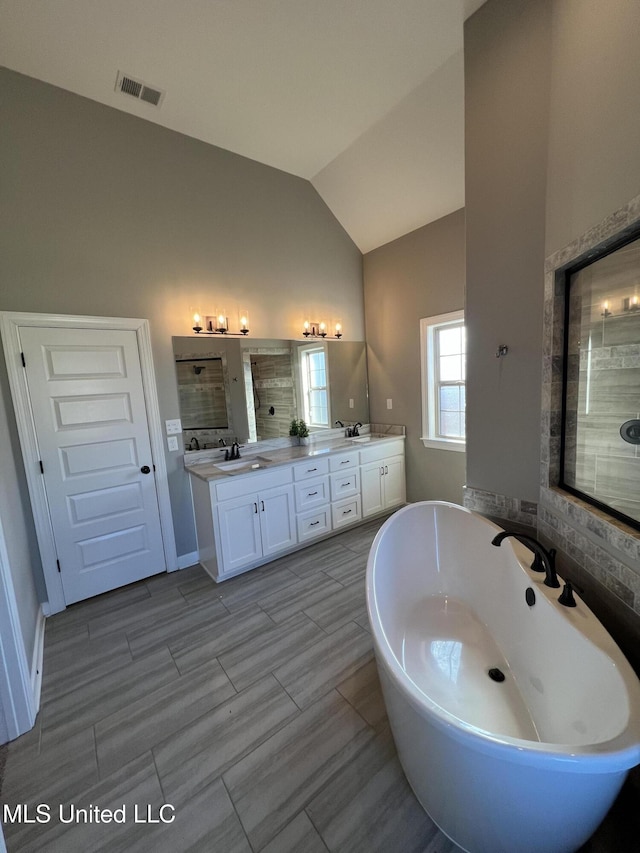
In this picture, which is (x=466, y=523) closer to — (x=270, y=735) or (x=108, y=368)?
(x=270, y=735)

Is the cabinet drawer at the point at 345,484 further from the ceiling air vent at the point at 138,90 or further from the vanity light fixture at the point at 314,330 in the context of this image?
the ceiling air vent at the point at 138,90

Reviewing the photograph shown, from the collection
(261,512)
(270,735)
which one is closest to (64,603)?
(261,512)

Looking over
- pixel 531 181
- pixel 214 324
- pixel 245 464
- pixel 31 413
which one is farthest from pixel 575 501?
pixel 31 413

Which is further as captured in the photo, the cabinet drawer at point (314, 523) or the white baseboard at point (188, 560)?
the cabinet drawer at point (314, 523)

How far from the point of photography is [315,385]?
395cm

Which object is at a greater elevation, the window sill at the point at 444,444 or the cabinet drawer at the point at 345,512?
the window sill at the point at 444,444

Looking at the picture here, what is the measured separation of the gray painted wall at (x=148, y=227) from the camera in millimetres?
2297

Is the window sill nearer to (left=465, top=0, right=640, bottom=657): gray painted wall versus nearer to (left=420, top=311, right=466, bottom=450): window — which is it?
(left=420, top=311, right=466, bottom=450): window

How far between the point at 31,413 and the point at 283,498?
1953 mm

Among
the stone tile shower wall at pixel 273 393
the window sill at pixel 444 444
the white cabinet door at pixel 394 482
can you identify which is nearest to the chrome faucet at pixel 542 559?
the window sill at pixel 444 444

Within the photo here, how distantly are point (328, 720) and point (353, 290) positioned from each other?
3981 millimetres

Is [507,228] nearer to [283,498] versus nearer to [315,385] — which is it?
[315,385]

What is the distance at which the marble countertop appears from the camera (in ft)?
9.46

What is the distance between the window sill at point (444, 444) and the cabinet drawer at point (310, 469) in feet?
3.97
